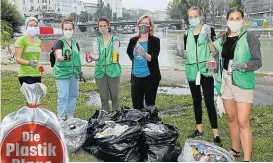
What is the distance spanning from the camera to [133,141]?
3.43 metres

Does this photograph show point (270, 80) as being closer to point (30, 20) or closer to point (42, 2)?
point (30, 20)

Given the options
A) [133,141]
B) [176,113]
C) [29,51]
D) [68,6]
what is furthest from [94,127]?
[68,6]

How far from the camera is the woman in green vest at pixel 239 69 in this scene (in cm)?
326

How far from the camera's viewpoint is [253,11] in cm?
7531

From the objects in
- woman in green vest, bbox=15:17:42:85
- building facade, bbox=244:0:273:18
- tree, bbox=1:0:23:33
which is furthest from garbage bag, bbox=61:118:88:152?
building facade, bbox=244:0:273:18

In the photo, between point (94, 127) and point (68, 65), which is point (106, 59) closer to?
point (68, 65)

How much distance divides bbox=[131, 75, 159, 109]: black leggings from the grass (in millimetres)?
606

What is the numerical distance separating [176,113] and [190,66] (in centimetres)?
190

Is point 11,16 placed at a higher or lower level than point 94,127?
higher

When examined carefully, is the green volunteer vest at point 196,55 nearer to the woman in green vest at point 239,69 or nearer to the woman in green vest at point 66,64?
the woman in green vest at point 239,69

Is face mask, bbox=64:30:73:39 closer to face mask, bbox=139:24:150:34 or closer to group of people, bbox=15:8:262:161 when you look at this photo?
group of people, bbox=15:8:262:161

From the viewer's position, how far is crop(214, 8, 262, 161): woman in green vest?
3264 millimetres

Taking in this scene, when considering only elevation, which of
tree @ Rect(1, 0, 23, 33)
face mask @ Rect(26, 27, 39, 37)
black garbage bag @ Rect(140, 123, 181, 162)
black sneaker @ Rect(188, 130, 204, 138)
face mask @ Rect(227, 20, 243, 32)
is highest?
tree @ Rect(1, 0, 23, 33)

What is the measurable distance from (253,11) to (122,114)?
76612mm
